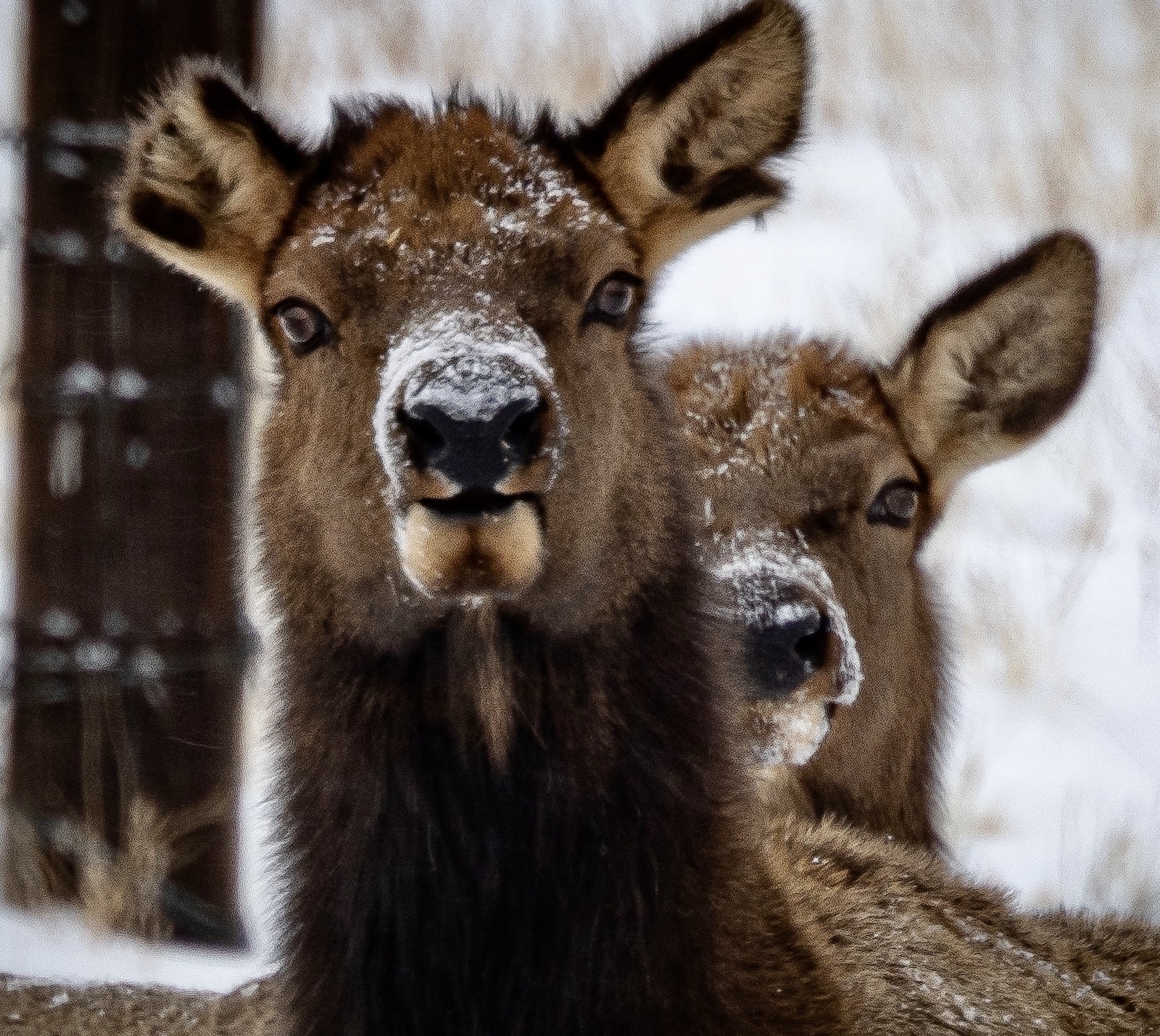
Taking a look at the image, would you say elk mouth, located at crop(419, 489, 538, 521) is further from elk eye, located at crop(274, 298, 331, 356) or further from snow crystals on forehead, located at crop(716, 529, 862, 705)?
snow crystals on forehead, located at crop(716, 529, 862, 705)

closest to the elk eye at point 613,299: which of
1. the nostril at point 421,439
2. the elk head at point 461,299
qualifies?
the elk head at point 461,299

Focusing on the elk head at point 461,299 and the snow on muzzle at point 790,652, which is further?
the snow on muzzle at point 790,652

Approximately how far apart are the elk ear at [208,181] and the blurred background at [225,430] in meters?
1.76

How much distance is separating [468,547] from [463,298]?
446 millimetres

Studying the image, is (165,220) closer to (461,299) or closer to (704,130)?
(461,299)

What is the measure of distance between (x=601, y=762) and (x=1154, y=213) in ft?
11.9

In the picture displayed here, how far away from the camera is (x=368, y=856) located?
8.54 ft

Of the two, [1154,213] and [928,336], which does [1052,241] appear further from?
[1154,213]

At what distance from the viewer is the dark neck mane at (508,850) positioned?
2.53 meters

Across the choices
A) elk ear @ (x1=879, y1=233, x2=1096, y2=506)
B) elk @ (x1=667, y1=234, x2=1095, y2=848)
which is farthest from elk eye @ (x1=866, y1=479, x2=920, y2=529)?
elk ear @ (x1=879, y1=233, x2=1096, y2=506)

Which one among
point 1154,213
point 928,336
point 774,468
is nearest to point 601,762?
point 774,468

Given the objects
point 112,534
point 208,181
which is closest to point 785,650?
point 208,181

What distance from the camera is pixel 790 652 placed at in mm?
3529

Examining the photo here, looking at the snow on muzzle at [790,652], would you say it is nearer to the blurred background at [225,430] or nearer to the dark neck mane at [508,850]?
the dark neck mane at [508,850]
